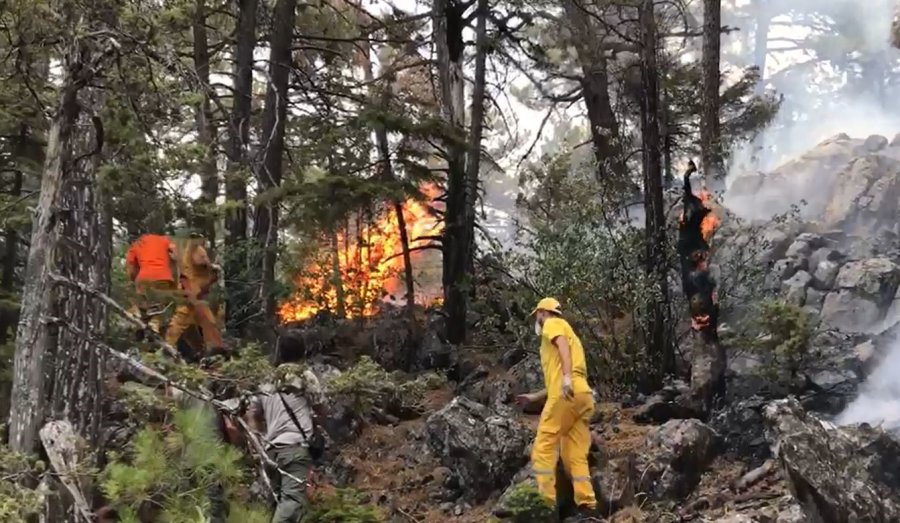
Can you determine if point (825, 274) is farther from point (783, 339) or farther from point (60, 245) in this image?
point (60, 245)

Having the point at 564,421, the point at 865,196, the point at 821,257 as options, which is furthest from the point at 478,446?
the point at 865,196

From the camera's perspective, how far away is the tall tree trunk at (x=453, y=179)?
11.3 m

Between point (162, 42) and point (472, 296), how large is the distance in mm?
8178

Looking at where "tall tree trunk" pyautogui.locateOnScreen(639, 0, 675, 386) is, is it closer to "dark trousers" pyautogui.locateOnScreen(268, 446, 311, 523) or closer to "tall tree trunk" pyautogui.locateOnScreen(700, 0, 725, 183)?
"tall tree trunk" pyautogui.locateOnScreen(700, 0, 725, 183)

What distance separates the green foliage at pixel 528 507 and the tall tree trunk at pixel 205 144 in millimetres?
3724

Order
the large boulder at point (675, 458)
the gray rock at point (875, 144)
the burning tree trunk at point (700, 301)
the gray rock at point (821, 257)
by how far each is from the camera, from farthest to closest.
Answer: the gray rock at point (875, 144), the gray rock at point (821, 257), the burning tree trunk at point (700, 301), the large boulder at point (675, 458)

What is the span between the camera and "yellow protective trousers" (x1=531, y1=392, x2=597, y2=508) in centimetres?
672

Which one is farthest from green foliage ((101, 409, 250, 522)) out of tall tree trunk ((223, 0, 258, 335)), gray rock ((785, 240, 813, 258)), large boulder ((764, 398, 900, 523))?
gray rock ((785, 240, 813, 258))

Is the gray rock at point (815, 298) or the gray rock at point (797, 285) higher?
the gray rock at point (797, 285)

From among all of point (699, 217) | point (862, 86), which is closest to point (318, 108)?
point (699, 217)

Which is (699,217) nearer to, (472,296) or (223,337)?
(472,296)

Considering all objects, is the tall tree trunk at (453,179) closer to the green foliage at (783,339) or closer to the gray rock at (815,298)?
the green foliage at (783,339)

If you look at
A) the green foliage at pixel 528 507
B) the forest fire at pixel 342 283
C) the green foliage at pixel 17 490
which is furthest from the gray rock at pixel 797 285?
the green foliage at pixel 17 490

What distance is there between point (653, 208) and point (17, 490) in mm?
7743
